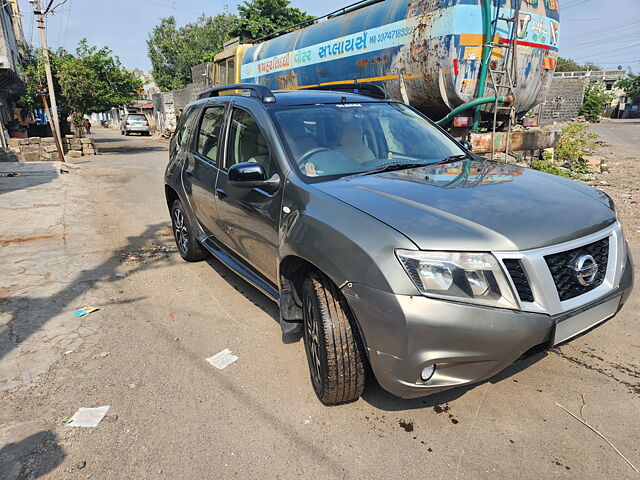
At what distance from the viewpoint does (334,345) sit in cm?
230

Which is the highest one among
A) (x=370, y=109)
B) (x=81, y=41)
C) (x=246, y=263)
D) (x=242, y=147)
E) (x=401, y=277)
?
(x=81, y=41)

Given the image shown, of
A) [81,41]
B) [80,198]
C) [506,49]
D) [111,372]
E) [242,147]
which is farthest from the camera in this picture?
[81,41]

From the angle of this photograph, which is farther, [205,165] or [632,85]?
[632,85]

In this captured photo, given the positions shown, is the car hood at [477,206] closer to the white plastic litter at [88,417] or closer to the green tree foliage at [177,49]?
the white plastic litter at [88,417]

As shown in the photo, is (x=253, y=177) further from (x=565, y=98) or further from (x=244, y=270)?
(x=565, y=98)

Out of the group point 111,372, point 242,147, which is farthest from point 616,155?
point 111,372

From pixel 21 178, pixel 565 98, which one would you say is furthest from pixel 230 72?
pixel 565 98

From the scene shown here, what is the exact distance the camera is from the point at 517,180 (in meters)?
2.77

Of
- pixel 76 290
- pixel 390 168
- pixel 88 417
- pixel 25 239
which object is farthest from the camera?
pixel 25 239

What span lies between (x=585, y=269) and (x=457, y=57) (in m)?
5.76

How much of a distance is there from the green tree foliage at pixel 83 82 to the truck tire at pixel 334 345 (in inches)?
783

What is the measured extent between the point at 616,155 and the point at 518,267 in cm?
1528

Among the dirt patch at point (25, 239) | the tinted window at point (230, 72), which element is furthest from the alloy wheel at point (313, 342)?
the tinted window at point (230, 72)

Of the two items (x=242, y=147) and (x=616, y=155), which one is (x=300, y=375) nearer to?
(x=242, y=147)
